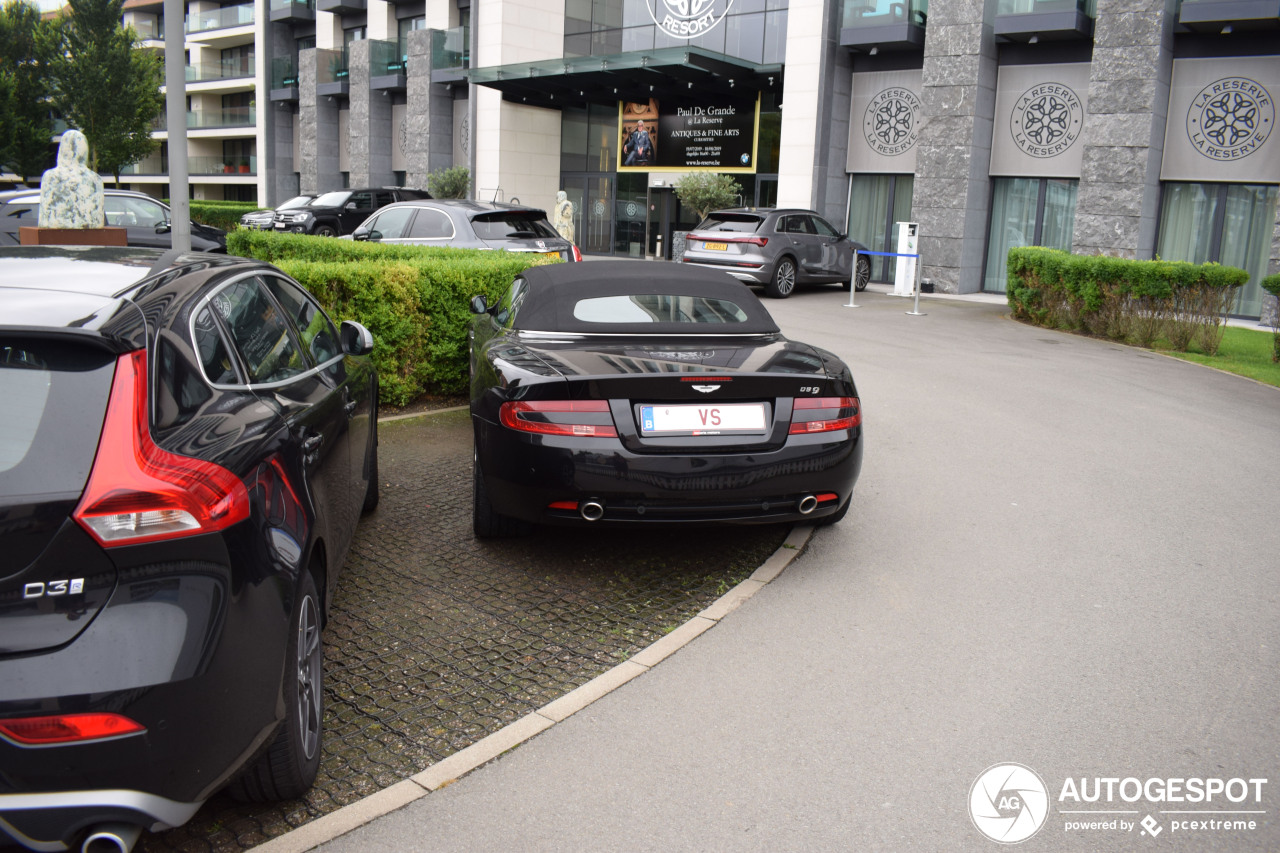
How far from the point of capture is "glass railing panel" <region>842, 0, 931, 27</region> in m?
23.2

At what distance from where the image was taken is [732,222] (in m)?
19.4

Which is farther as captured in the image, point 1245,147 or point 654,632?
point 1245,147

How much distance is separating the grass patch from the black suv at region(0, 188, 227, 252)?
14.9m

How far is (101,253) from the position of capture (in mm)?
3648

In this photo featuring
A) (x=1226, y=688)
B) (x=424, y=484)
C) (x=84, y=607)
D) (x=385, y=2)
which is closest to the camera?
(x=84, y=607)

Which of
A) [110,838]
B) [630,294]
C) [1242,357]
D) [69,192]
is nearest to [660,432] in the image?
[630,294]

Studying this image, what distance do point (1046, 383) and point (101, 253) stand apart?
9703 millimetres

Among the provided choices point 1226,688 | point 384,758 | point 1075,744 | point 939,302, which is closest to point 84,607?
point 384,758

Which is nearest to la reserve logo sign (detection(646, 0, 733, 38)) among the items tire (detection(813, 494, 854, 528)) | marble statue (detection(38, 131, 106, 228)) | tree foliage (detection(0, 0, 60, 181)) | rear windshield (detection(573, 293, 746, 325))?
marble statue (detection(38, 131, 106, 228))

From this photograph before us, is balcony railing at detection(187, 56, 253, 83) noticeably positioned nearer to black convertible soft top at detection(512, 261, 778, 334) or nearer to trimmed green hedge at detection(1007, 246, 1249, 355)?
trimmed green hedge at detection(1007, 246, 1249, 355)

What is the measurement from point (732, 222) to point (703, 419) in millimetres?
15333

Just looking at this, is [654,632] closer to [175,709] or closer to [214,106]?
[175,709]

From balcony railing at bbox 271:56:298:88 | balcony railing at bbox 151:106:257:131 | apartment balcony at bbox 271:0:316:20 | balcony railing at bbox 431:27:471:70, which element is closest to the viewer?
balcony railing at bbox 431:27:471:70

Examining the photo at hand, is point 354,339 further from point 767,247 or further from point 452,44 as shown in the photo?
point 452,44
